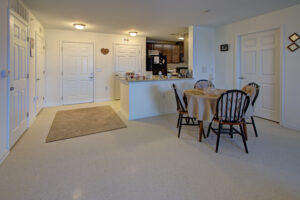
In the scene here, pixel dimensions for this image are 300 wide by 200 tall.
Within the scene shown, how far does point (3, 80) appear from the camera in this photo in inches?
93.6

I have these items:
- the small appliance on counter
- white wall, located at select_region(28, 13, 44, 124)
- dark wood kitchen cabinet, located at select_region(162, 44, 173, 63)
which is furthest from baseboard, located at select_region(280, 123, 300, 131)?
white wall, located at select_region(28, 13, 44, 124)

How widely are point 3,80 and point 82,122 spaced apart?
1838mm

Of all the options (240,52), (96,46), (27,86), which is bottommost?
(27,86)

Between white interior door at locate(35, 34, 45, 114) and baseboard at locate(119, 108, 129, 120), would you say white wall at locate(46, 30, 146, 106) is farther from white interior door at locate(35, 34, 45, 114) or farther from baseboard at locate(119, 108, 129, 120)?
baseboard at locate(119, 108, 129, 120)

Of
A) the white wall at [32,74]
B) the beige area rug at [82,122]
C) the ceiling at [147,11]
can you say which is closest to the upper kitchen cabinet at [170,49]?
the ceiling at [147,11]

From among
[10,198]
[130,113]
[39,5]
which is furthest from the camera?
[130,113]

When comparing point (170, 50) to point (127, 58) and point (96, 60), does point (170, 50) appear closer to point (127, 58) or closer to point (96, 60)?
point (127, 58)

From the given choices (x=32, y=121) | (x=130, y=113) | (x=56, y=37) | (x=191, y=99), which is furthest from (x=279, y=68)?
(x=56, y=37)

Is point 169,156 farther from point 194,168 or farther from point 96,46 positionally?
point 96,46

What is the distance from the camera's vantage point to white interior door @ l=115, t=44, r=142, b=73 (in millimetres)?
6477

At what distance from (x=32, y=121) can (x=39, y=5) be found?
2.46 metres

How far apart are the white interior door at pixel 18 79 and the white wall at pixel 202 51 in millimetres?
3965

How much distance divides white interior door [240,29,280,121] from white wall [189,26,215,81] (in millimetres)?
901

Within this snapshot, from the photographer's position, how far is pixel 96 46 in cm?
607
